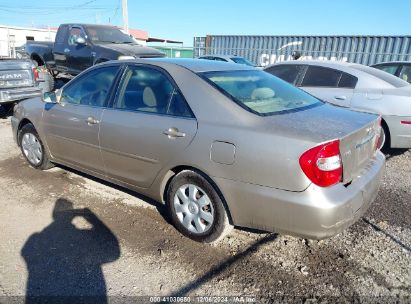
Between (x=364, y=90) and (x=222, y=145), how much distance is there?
3.81 meters

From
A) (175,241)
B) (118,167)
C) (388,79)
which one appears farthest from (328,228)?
(388,79)

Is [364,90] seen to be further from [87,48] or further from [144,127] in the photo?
[87,48]

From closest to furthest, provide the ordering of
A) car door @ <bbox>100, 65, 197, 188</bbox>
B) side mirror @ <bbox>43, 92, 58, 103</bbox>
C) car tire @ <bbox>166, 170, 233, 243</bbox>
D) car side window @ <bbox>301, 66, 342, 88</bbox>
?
1. car tire @ <bbox>166, 170, 233, 243</bbox>
2. car door @ <bbox>100, 65, 197, 188</bbox>
3. side mirror @ <bbox>43, 92, 58, 103</bbox>
4. car side window @ <bbox>301, 66, 342, 88</bbox>

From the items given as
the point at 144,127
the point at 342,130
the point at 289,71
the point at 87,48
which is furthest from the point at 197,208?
the point at 87,48

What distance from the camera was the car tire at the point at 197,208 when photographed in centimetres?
295

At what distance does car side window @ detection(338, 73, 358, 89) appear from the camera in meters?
5.72

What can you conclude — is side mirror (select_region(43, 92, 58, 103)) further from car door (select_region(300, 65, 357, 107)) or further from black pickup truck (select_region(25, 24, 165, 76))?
black pickup truck (select_region(25, 24, 165, 76))

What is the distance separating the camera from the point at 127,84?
3.66 m

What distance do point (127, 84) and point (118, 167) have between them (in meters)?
0.87

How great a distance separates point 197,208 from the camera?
3094mm

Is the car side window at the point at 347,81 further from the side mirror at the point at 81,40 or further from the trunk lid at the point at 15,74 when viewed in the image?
the side mirror at the point at 81,40

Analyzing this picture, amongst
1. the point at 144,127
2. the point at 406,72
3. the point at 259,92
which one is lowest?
the point at 144,127

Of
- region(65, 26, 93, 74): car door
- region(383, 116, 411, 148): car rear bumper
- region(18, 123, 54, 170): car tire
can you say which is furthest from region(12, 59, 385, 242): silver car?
region(65, 26, 93, 74): car door

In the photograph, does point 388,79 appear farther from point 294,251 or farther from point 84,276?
point 84,276
